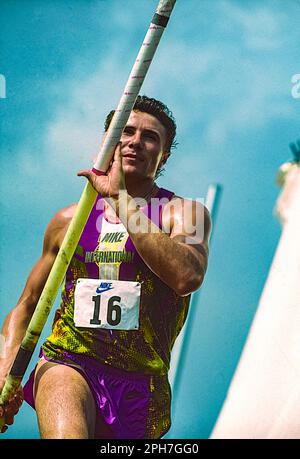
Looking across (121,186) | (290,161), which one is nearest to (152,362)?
(121,186)

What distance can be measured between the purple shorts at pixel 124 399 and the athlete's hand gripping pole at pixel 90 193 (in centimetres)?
13

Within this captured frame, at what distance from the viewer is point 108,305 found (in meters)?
3.62

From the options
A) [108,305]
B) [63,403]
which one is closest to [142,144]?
[108,305]

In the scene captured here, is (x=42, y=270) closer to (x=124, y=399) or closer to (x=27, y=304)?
(x=27, y=304)

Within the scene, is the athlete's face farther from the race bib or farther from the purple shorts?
Answer: the purple shorts

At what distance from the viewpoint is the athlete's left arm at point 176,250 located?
3.09 metres

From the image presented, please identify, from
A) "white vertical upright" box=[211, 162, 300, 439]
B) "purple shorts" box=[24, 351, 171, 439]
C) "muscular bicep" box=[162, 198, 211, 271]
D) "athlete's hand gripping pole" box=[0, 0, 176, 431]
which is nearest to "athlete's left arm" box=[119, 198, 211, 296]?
"muscular bicep" box=[162, 198, 211, 271]

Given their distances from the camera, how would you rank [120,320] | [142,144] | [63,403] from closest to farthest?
[63,403]
[120,320]
[142,144]

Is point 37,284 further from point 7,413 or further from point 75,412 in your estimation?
point 75,412

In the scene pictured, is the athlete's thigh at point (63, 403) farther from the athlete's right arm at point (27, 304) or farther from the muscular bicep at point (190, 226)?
the muscular bicep at point (190, 226)

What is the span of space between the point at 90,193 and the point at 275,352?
203cm

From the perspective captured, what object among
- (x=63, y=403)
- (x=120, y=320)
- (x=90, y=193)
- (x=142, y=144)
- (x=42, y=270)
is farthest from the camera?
(x=42, y=270)

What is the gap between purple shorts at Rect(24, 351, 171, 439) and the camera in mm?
3479

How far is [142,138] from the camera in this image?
12.6 feet
